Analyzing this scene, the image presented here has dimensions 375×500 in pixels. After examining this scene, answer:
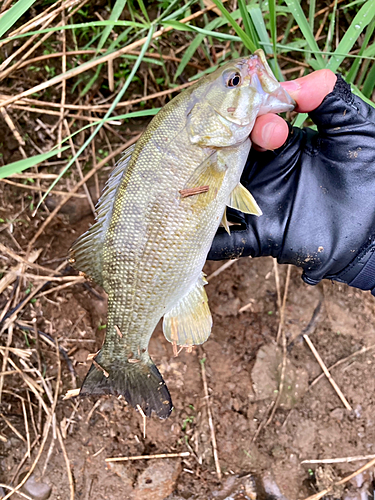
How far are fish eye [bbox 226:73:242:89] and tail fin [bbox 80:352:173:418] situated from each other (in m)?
1.62

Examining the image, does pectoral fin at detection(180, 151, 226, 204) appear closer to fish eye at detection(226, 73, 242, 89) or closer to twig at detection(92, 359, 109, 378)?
fish eye at detection(226, 73, 242, 89)

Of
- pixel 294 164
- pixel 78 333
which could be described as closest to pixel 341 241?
pixel 294 164

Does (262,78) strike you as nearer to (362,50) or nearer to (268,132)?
(268,132)

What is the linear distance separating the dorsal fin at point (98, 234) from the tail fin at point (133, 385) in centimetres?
55

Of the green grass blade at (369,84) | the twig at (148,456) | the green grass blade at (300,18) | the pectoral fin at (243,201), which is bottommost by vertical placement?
the twig at (148,456)

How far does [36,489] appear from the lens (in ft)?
9.25

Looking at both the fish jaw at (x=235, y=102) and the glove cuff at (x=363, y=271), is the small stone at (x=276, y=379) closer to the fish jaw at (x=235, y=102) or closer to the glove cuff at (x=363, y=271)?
the glove cuff at (x=363, y=271)

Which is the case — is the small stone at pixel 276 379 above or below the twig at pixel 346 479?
above

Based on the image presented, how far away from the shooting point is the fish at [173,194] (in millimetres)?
1866

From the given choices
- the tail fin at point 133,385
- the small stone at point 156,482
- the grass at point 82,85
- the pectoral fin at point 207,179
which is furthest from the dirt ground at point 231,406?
the pectoral fin at point 207,179

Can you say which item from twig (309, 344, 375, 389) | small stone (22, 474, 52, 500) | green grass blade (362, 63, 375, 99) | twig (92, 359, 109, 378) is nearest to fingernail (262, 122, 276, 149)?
green grass blade (362, 63, 375, 99)

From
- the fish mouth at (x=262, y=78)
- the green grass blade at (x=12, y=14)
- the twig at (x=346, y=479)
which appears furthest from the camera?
the twig at (x=346, y=479)

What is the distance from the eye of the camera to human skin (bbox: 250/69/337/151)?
6.07ft

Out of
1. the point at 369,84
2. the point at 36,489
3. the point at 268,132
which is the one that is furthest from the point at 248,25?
the point at 36,489
